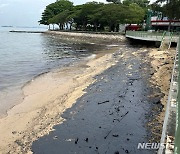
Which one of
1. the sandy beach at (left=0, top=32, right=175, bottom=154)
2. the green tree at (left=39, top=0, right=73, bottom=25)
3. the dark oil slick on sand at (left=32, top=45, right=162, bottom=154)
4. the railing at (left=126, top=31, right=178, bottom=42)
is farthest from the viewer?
the green tree at (left=39, top=0, right=73, bottom=25)

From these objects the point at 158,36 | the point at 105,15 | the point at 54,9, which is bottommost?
the point at 158,36

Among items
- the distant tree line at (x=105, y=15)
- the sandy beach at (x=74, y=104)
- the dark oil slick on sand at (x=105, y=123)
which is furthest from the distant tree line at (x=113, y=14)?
the dark oil slick on sand at (x=105, y=123)

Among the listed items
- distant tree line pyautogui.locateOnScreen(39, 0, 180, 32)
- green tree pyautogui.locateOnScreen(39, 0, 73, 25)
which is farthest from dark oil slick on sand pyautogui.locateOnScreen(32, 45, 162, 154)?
green tree pyautogui.locateOnScreen(39, 0, 73, 25)

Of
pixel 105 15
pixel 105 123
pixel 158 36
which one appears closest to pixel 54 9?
pixel 105 15

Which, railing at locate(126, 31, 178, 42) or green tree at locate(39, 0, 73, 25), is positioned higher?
green tree at locate(39, 0, 73, 25)

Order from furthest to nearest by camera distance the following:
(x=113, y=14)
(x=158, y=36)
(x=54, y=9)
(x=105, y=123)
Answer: (x=54, y=9)
(x=113, y=14)
(x=158, y=36)
(x=105, y=123)

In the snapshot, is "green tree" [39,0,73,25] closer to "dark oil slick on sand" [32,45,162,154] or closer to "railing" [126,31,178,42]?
"railing" [126,31,178,42]

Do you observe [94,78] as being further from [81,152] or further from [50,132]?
[81,152]

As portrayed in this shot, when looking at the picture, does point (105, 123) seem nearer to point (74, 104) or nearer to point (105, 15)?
point (74, 104)

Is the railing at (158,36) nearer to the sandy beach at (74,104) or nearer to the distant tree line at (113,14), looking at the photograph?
the distant tree line at (113,14)

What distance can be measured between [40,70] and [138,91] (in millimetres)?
13528

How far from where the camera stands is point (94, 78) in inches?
778

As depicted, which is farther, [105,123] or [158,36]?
[158,36]

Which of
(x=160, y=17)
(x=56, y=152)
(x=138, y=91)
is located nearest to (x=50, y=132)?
(x=56, y=152)
